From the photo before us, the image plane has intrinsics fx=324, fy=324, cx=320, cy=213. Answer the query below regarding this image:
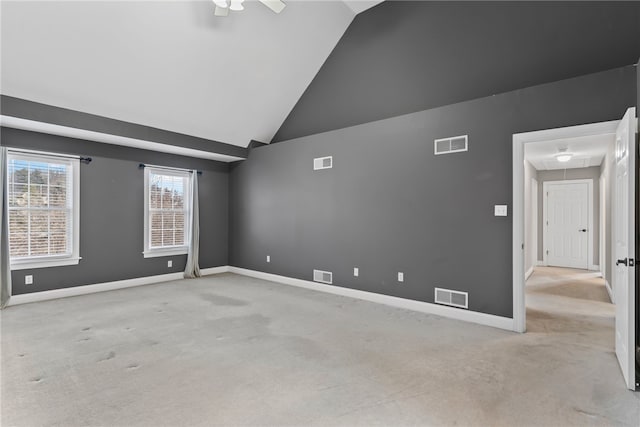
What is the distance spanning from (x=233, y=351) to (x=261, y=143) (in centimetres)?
455

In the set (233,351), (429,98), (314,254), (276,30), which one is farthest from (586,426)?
(276,30)

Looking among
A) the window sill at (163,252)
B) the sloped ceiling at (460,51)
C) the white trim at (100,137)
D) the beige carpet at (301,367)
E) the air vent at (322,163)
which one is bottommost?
the beige carpet at (301,367)

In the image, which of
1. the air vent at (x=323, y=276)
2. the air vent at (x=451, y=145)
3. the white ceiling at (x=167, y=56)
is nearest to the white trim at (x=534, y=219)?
the air vent at (x=451, y=145)

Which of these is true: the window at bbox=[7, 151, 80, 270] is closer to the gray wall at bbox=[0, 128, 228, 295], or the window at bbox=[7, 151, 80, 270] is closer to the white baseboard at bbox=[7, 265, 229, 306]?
the gray wall at bbox=[0, 128, 228, 295]

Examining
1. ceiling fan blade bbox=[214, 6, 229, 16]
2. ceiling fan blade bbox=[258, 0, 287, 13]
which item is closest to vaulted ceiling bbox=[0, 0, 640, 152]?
ceiling fan blade bbox=[214, 6, 229, 16]

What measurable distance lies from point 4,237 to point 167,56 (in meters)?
3.23

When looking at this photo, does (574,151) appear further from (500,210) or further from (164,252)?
(164,252)

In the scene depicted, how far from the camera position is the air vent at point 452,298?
389 cm

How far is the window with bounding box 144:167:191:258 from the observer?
590 cm

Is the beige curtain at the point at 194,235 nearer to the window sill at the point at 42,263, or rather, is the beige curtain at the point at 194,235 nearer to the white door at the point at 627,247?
the window sill at the point at 42,263

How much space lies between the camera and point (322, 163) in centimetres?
541

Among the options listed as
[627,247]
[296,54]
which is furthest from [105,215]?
[627,247]

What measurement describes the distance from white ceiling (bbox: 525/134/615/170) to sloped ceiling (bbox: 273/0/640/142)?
4.32ft

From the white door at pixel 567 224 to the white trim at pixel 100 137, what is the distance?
7.73m
